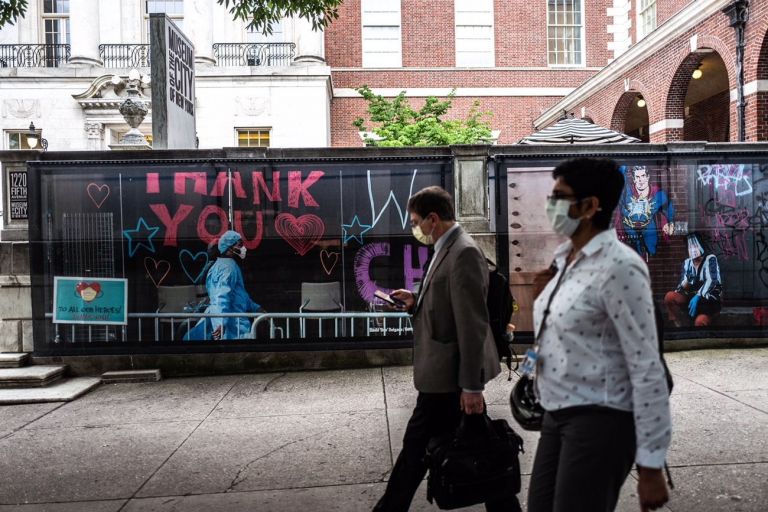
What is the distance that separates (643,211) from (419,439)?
17.8 ft

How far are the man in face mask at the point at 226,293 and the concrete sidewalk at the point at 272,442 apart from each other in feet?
1.79

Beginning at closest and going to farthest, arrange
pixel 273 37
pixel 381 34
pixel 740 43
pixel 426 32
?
pixel 740 43, pixel 273 37, pixel 381 34, pixel 426 32

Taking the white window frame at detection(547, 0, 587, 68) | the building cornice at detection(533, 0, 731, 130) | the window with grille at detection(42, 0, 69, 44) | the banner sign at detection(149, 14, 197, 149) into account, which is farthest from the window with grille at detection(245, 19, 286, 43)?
the banner sign at detection(149, 14, 197, 149)

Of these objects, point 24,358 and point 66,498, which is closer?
point 66,498

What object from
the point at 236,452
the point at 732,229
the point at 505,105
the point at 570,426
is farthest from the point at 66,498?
the point at 505,105

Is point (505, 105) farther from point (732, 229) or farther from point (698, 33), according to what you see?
point (732, 229)

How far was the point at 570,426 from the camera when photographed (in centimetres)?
216

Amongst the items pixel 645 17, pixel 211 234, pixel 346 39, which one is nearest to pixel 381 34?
pixel 346 39

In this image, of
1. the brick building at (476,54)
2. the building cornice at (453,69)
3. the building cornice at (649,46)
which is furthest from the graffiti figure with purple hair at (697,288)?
the building cornice at (453,69)

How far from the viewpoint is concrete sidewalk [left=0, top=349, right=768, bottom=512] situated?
4.04 meters

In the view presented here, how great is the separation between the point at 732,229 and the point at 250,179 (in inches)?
230

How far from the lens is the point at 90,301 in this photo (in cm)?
743

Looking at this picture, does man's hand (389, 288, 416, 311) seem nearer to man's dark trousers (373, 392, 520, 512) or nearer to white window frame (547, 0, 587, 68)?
man's dark trousers (373, 392, 520, 512)

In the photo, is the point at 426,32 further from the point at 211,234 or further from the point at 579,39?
the point at 211,234
